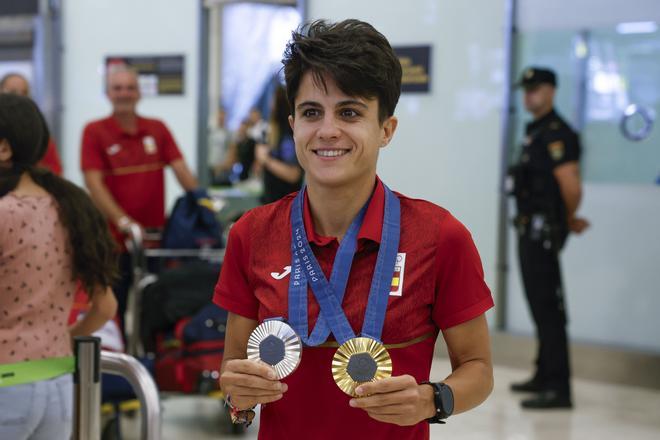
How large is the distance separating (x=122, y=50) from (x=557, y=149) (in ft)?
16.6

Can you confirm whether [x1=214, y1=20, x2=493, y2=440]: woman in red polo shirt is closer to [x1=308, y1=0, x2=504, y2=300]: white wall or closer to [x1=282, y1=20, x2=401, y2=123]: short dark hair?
[x1=282, y1=20, x2=401, y2=123]: short dark hair

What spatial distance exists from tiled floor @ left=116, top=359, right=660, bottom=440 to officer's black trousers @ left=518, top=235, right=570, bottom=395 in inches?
10.4

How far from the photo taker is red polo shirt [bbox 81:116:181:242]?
5.98m

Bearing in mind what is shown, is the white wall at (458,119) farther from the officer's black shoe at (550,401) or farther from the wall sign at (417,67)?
the officer's black shoe at (550,401)

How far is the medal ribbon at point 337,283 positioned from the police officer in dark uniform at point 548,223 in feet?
14.8

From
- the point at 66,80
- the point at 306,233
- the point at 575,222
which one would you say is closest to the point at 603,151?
the point at 575,222

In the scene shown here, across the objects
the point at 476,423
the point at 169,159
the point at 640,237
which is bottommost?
the point at 476,423

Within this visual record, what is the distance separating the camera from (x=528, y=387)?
6668 millimetres

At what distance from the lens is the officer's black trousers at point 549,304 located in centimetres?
621

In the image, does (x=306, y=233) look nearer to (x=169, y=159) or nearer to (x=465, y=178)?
(x=169, y=159)

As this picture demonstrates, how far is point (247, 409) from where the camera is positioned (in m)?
1.79

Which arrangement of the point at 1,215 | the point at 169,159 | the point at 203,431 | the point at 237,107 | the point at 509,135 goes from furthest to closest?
1. the point at 237,107
2. the point at 509,135
3. the point at 169,159
4. the point at 203,431
5. the point at 1,215

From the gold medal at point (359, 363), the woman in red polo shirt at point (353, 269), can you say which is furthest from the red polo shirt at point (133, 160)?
the gold medal at point (359, 363)

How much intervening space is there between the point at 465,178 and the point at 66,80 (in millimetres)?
4319
